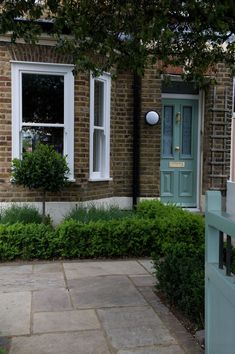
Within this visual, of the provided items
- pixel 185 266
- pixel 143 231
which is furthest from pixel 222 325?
pixel 143 231

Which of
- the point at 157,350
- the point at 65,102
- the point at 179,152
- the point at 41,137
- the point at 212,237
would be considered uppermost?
the point at 65,102

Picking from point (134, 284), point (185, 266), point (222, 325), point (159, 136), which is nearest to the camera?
point (222, 325)

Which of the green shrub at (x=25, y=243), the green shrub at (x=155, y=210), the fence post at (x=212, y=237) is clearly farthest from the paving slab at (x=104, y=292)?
the green shrub at (x=155, y=210)

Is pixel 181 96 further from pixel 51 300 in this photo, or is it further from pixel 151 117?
pixel 51 300

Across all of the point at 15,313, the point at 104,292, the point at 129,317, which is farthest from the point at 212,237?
the point at 104,292

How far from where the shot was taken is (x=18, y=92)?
7949 millimetres

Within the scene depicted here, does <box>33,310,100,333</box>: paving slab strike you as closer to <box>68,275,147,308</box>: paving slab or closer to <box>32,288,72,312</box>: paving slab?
<box>32,288,72,312</box>: paving slab

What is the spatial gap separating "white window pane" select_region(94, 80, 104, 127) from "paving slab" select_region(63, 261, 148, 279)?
3.28 m

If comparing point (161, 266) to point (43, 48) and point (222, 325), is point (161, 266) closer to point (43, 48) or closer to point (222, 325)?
point (222, 325)

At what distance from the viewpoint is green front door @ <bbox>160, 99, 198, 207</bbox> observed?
10.4 m

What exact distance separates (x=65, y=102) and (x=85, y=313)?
460 centimetres

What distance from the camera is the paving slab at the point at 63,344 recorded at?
3.61 meters

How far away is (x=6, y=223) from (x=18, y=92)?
7.77ft

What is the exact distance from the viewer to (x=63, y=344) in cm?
372
